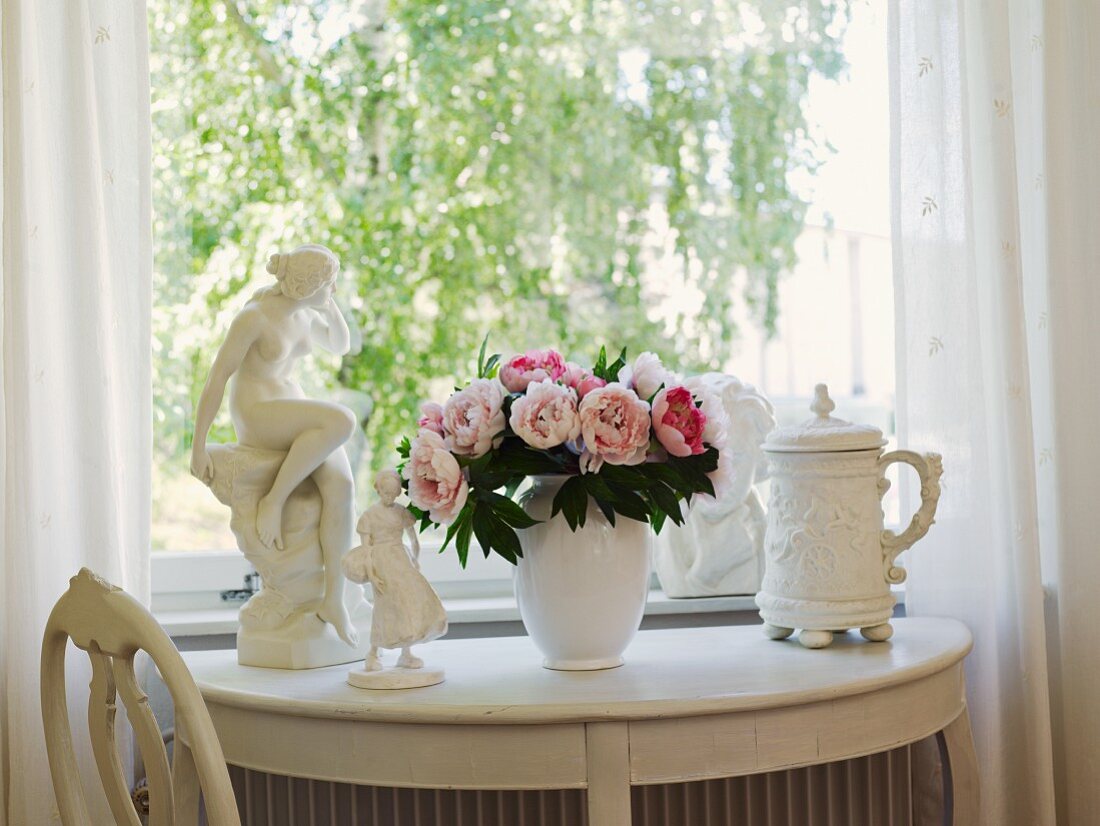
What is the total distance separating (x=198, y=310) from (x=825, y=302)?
1064mm

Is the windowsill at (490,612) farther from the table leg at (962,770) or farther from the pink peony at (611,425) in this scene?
the pink peony at (611,425)

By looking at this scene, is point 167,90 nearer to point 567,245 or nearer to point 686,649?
point 567,245

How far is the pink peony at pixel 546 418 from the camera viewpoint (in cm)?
125

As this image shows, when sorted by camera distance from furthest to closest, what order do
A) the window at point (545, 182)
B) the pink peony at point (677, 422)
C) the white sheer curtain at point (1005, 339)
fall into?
the window at point (545, 182), the white sheer curtain at point (1005, 339), the pink peony at point (677, 422)

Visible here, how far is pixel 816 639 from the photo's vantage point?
1441mm

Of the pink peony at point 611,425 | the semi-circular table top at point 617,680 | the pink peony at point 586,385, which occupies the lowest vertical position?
the semi-circular table top at point 617,680

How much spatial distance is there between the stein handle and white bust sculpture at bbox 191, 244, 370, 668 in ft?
2.27

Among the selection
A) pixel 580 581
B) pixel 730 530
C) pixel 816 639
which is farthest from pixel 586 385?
pixel 730 530

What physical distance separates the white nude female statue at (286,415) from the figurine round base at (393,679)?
0.15 meters

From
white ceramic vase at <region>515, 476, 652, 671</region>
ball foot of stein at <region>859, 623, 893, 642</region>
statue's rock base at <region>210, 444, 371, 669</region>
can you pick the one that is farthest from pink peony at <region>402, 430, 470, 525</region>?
ball foot of stein at <region>859, 623, 893, 642</region>

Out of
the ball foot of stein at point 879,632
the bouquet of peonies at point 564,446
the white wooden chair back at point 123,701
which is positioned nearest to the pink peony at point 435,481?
the bouquet of peonies at point 564,446

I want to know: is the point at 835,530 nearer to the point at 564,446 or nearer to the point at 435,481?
the point at 564,446

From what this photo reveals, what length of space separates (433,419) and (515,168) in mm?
746

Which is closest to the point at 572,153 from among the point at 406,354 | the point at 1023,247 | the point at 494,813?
the point at 406,354
